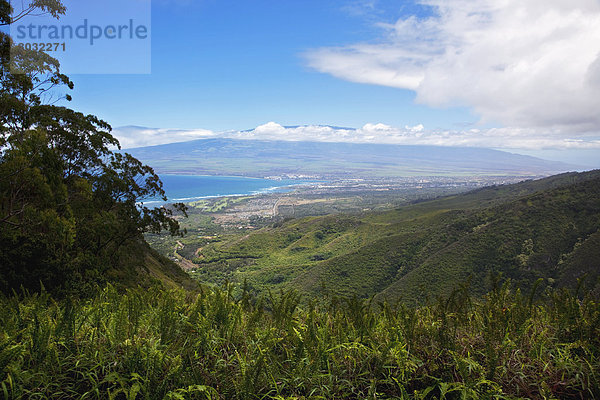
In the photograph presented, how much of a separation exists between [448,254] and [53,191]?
43265 mm

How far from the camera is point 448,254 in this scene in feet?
142

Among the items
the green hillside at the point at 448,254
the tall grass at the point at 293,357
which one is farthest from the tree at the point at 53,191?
the green hillside at the point at 448,254

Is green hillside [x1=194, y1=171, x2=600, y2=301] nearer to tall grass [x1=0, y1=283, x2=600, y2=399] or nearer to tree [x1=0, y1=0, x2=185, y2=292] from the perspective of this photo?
tree [x1=0, y1=0, x2=185, y2=292]

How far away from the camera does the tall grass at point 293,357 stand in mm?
2090

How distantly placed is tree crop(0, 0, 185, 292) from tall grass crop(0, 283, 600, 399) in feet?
20.0

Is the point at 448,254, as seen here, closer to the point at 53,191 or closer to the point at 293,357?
the point at 53,191

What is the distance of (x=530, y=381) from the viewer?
228 cm

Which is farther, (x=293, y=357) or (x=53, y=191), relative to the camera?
(x=53, y=191)

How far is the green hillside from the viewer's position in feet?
117

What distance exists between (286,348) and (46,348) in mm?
1714

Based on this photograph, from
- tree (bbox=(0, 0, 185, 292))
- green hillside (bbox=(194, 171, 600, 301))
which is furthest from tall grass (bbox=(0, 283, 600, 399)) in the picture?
green hillside (bbox=(194, 171, 600, 301))

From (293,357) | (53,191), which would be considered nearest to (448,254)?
(53,191)

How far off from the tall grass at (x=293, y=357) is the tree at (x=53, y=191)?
6.10 metres

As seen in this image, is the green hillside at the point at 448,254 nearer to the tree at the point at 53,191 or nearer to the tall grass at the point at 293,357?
the tree at the point at 53,191
